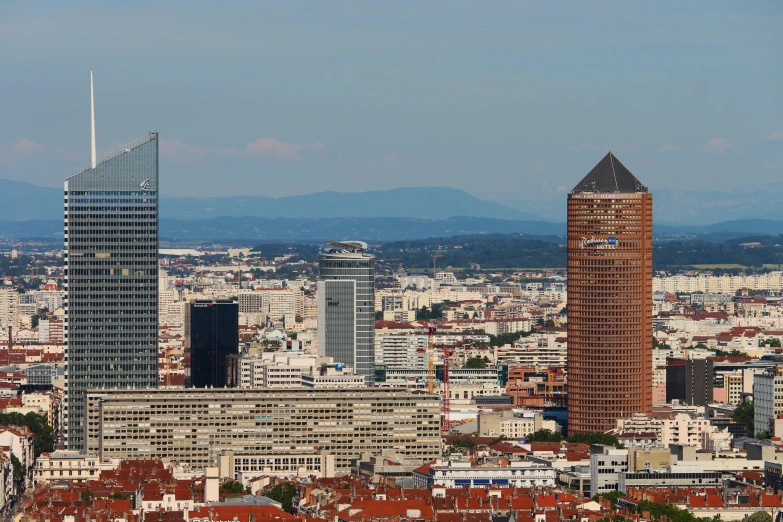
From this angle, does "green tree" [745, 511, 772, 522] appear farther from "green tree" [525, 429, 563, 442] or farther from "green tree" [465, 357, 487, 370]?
"green tree" [465, 357, 487, 370]

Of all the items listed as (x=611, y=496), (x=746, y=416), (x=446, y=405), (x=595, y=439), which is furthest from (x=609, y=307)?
(x=611, y=496)

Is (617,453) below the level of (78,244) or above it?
below

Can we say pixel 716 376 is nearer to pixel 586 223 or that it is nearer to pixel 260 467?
pixel 586 223

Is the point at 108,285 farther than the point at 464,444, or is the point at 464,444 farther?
the point at 108,285

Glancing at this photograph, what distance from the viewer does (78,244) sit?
130 meters

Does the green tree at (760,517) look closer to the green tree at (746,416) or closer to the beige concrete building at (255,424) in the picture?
the beige concrete building at (255,424)

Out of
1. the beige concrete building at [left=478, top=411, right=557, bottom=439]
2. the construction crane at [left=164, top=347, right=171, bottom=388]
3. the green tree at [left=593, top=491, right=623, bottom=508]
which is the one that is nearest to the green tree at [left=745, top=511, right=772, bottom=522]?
the green tree at [left=593, top=491, right=623, bottom=508]

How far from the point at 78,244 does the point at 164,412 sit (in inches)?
622

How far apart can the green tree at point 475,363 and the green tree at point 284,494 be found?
7864 cm

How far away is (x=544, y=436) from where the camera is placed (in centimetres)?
12788

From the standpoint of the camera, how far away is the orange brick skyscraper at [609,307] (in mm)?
130500

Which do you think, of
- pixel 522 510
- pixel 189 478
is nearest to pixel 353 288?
pixel 189 478

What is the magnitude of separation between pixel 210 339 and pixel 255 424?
119ft

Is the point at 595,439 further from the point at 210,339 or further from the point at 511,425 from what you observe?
the point at 210,339
